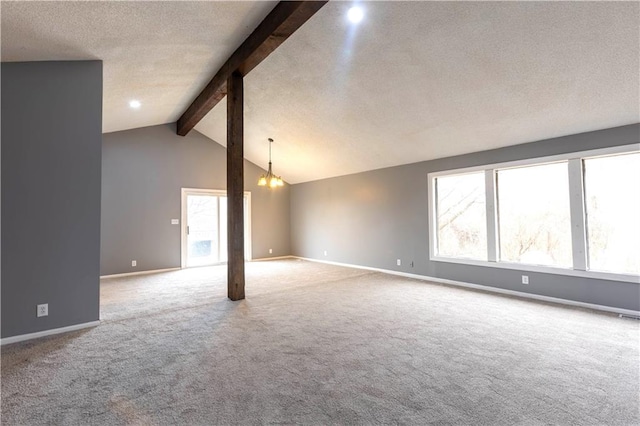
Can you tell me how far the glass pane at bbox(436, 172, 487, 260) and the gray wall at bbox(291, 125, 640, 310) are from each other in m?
0.26

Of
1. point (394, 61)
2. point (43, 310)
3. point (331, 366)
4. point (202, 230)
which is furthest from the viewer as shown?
point (202, 230)

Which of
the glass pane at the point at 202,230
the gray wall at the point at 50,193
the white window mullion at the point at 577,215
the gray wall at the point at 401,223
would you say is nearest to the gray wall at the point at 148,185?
the glass pane at the point at 202,230

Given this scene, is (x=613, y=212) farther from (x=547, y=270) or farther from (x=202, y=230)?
(x=202, y=230)

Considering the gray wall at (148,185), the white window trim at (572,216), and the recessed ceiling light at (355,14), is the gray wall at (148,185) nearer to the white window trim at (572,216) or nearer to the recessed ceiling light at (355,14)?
the recessed ceiling light at (355,14)

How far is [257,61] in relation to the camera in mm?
3764

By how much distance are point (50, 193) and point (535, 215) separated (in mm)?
6379

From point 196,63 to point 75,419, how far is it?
13.3ft

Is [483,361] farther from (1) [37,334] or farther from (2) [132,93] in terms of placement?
(2) [132,93]

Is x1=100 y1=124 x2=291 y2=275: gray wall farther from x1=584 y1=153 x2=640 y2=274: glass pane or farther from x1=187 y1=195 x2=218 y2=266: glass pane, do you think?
x1=584 y1=153 x2=640 y2=274: glass pane

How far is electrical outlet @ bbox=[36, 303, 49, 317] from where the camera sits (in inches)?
115

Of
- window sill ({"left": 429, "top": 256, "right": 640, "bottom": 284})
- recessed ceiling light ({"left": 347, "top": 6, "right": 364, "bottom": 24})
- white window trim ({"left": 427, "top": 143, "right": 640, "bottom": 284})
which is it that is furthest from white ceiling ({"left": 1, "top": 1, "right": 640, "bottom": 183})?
window sill ({"left": 429, "top": 256, "right": 640, "bottom": 284})

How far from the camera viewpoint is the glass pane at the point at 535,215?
4230mm

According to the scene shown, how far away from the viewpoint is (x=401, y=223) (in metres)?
6.13

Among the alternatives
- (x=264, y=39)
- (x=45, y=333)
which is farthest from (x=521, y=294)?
(x=45, y=333)
